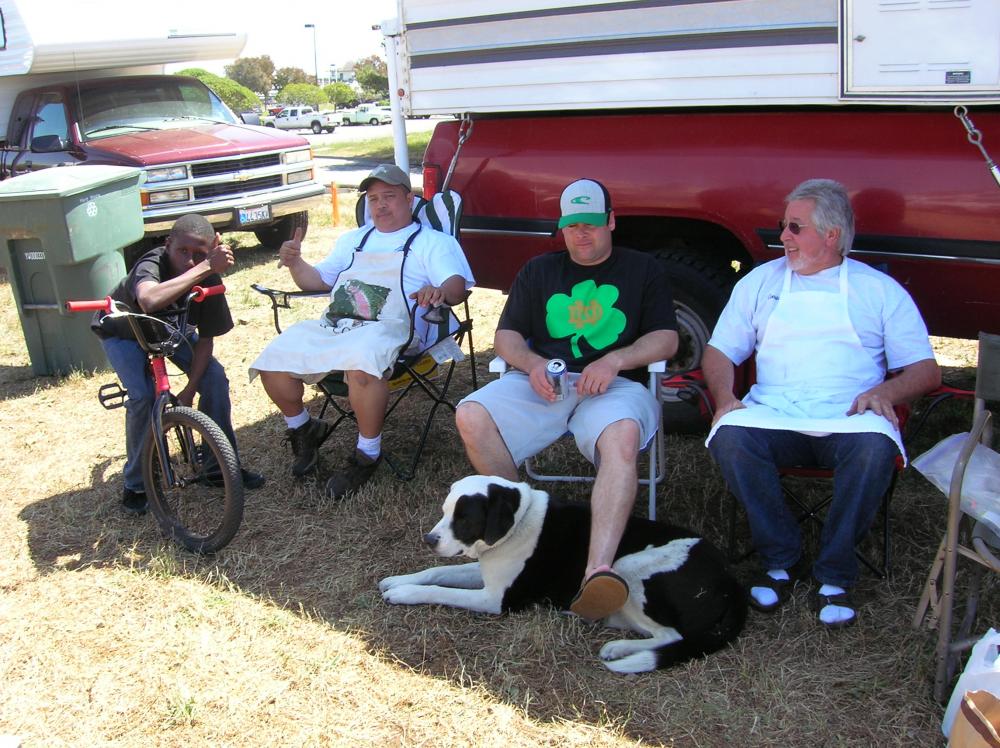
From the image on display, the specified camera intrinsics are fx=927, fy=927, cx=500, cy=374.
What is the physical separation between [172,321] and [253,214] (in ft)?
15.4

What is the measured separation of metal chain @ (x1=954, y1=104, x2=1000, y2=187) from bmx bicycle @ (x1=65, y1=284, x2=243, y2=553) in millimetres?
2733

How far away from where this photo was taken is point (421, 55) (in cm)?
431

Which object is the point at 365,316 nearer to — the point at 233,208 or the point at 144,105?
the point at 233,208

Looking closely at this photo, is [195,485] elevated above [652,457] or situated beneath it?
situated beneath

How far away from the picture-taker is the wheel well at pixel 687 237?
3.88m

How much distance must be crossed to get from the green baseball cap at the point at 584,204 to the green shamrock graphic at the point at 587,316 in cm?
23

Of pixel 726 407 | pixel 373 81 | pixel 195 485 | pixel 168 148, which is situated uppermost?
pixel 373 81

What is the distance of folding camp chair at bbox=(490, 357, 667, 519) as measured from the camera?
10.4ft

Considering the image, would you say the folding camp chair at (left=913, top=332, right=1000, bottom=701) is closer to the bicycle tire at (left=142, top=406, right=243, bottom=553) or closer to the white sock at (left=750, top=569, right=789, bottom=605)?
the white sock at (left=750, top=569, right=789, bottom=605)

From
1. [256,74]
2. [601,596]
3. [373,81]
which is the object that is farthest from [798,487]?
[256,74]

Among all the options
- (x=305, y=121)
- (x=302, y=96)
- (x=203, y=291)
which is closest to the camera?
(x=203, y=291)

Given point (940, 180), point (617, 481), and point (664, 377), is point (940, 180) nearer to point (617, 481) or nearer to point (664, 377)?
point (664, 377)

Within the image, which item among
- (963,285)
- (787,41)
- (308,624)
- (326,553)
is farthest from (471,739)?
(787,41)

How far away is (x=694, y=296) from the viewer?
384cm
